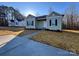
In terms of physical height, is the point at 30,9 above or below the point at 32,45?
above

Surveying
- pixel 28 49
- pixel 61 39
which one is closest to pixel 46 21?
pixel 61 39

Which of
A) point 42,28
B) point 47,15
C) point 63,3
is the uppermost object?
point 63,3

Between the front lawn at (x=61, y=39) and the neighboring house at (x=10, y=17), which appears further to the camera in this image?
the neighboring house at (x=10, y=17)

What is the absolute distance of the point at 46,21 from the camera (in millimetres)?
3486

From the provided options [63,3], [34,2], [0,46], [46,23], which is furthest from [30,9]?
[0,46]

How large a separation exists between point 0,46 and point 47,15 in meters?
1.04

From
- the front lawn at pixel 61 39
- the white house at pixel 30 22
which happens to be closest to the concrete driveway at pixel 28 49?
the front lawn at pixel 61 39

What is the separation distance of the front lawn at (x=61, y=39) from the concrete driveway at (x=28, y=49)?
0.09 metres

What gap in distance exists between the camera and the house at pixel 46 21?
3418 mm

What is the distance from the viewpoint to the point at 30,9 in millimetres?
3393

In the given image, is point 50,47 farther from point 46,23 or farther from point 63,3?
point 63,3

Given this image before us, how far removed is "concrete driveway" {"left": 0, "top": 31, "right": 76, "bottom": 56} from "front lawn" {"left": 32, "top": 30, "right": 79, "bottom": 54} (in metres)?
0.09

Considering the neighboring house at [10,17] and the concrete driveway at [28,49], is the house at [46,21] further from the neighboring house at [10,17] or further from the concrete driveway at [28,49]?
the concrete driveway at [28,49]

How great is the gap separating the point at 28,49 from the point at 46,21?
0.64 meters
